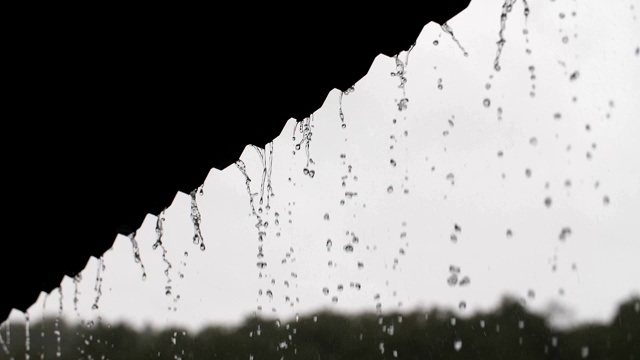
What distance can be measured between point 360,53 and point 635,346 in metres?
37.9

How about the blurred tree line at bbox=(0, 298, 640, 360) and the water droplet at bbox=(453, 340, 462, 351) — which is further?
the water droplet at bbox=(453, 340, 462, 351)

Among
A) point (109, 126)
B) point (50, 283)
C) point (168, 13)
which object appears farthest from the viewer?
point (50, 283)

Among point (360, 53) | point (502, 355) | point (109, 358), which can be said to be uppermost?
point (109, 358)

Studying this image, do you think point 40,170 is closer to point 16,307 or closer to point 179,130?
point 179,130

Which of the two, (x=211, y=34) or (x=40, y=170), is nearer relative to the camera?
(x=211, y=34)

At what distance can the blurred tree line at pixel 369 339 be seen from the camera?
38031 millimetres

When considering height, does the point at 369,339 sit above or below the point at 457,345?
above

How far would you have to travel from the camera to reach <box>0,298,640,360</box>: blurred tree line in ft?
125

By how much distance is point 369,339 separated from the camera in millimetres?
40688

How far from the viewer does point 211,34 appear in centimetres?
234

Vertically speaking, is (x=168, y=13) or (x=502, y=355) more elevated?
(x=502, y=355)

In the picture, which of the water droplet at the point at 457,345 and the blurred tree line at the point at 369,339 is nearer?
the blurred tree line at the point at 369,339

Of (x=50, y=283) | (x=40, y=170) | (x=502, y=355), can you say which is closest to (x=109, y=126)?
(x=40, y=170)

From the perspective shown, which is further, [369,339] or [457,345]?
[369,339]
